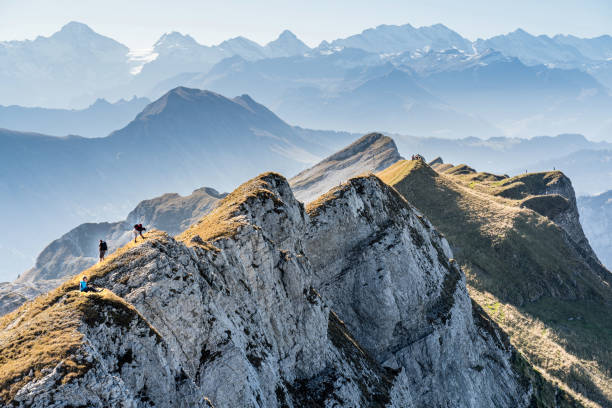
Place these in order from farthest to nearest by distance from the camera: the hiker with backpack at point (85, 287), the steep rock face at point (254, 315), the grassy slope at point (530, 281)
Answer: the grassy slope at point (530, 281)
the steep rock face at point (254, 315)
the hiker with backpack at point (85, 287)

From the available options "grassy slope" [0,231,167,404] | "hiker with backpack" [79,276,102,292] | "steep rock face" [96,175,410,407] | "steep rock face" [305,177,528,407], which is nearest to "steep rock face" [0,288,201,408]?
"grassy slope" [0,231,167,404]

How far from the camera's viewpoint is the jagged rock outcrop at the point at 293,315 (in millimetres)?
16672

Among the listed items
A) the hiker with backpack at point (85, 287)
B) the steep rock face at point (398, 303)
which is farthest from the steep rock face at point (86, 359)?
the steep rock face at point (398, 303)

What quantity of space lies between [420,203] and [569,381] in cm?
3749

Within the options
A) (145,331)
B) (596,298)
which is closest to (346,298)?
(145,331)

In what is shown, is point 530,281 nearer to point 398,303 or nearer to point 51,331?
point 398,303

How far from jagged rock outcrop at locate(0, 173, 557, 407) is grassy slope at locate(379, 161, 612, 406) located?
9.97 meters

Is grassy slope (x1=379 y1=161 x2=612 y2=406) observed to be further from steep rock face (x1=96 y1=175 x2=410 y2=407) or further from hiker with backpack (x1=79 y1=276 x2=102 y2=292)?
hiker with backpack (x1=79 y1=276 x2=102 y2=292)

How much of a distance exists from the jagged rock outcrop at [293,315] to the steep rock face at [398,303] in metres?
0.14

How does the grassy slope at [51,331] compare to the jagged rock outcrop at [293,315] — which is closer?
the grassy slope at [51,331]

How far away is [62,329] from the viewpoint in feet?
48.8

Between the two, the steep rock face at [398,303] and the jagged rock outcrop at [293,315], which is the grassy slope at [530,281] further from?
the steep rock face at [398,303]

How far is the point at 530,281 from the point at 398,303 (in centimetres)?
4203

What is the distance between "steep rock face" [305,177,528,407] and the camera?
3869cm
